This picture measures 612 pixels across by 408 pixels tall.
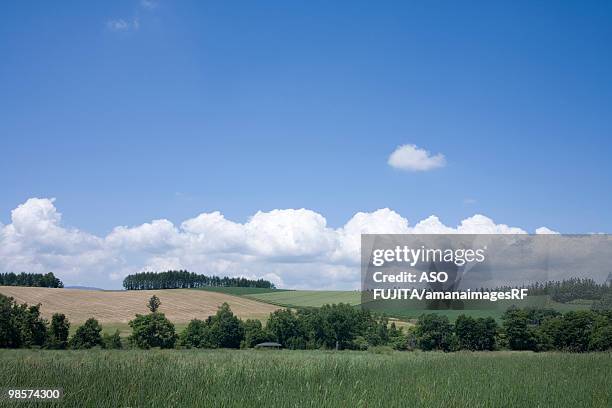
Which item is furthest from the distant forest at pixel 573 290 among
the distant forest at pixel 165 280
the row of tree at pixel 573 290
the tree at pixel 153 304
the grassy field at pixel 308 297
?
the distant forest at pixel 165 280

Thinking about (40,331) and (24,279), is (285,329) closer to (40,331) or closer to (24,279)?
(40,331)

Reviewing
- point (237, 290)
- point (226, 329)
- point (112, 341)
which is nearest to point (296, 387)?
point (112, 341)

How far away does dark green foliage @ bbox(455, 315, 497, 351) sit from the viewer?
7869 centimetres

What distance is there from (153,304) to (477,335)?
48.6 m

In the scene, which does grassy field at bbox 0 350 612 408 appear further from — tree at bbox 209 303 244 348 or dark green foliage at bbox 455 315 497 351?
tree at bbox 209 303 244 348

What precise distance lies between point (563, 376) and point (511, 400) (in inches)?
226

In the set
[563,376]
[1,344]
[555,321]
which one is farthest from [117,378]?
[555,321]

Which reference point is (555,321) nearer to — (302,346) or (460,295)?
(460,295)

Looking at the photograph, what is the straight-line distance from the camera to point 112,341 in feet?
247

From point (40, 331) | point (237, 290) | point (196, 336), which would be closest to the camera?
point (40, 331)

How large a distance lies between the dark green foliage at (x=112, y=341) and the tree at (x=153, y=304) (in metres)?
15.3

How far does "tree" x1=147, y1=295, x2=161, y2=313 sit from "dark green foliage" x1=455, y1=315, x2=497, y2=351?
45.5m

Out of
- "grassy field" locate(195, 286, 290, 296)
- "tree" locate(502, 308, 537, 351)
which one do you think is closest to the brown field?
"grassy field" locate(195, 286, 290, 296)

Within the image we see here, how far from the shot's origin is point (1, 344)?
6756 cm
